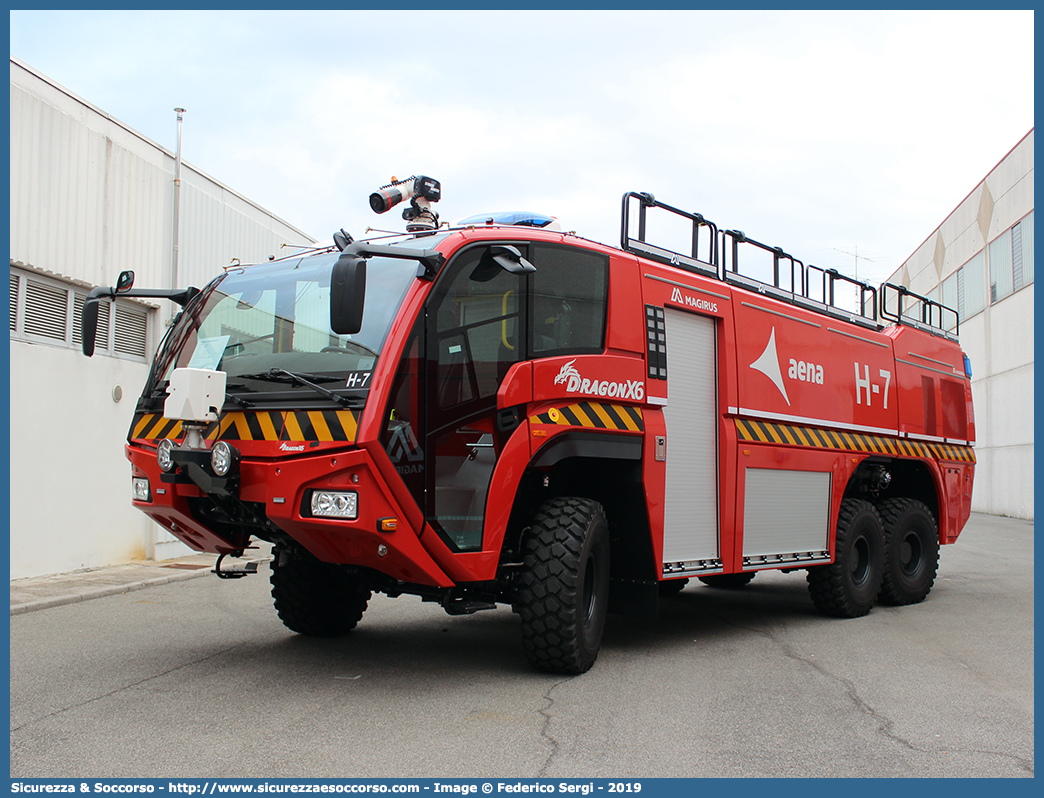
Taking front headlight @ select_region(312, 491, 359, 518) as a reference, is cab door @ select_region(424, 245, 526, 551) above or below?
above

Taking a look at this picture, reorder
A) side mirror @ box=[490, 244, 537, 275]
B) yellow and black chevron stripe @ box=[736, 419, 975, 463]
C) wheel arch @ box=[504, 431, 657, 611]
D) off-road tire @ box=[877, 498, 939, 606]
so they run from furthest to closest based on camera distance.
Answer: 1. off-road tire @ box=[877, 498, 939, 606]
2. yellow and black chevron stripe @ box=[736, 419, 975, 463]
3. wheel arch @ box=[504, 431, 657, 611]
4. side mirror @ box=[490, 244, 537, 275]

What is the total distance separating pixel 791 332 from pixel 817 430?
1.02 metres

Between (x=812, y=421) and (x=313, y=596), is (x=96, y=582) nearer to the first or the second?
(x=313, y=596)

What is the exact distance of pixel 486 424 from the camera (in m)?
Result: 6.05

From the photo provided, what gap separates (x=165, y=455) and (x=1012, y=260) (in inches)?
1150

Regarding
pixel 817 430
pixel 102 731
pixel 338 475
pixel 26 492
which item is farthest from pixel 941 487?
pixel 26 492

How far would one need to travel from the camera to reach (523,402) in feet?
20.2

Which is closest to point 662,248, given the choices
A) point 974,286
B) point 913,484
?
point 913,484

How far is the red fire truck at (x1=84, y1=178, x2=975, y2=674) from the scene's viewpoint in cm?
553

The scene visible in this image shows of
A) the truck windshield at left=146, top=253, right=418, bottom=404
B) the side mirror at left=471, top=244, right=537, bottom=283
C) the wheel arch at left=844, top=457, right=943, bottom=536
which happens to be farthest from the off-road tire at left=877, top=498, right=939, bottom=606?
the truck windshield at left=146, top=253, right=418, bottom=404

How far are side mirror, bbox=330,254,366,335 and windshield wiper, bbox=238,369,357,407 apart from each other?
1.64 feet

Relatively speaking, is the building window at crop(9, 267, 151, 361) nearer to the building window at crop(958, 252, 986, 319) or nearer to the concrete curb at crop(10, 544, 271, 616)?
the concrete curb at crop(10, 544, 271, 616)

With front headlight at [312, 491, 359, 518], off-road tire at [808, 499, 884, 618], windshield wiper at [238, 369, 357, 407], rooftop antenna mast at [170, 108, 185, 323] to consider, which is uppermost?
rooftop antenna mast at [170, 108, 185, 323]

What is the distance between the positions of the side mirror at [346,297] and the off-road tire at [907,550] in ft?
24.4
